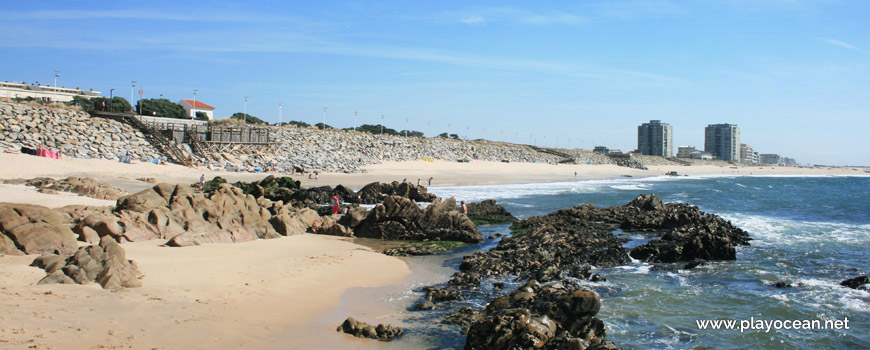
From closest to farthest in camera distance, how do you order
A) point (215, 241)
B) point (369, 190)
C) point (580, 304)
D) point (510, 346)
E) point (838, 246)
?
point (510, 346), point (580, 304), point (215, 241), point (838, 246), point (369, 190)

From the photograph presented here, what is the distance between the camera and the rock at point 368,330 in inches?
315

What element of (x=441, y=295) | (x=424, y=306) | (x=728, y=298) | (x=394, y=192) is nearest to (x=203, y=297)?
(x=424, y=306)

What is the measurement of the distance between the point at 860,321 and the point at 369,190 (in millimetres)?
21283

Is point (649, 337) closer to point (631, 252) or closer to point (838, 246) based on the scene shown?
point (631, 252)

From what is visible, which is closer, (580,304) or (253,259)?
(580,304)

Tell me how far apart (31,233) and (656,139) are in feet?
641

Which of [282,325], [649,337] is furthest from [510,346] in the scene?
[282,325]

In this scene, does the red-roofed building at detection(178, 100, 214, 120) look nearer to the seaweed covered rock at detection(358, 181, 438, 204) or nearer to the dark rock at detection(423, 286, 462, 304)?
the seaweed covered rock at detection(358, 181, 438, 204)

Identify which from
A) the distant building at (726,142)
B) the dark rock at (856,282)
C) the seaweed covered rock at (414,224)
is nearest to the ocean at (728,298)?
the dark rock at (856,282)

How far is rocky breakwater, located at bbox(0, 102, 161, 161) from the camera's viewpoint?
3359 centimetres

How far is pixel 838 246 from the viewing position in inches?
691

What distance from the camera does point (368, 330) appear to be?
26.4 feet

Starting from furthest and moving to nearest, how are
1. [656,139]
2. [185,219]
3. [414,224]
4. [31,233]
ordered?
[656,139]
[414,224]
[185,219]
[31,233]

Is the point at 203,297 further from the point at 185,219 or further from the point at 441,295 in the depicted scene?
the point at 185,219
